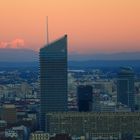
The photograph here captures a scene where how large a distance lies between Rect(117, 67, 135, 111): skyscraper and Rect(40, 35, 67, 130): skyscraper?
7.57 m

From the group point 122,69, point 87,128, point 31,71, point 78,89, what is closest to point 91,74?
point 31,71

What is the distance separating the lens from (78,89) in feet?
202

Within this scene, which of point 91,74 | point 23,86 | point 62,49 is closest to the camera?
point 62,49

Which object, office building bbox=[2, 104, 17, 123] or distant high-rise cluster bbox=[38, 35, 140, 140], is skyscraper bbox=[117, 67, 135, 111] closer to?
distant high-rise cluster bbox=[38, 35, 140, 140]

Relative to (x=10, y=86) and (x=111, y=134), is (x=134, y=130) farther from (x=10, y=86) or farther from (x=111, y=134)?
(x=10, y=86)

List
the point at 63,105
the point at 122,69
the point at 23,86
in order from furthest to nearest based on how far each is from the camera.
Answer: the point at 23,86
the point at 122,69
the point at 63,105

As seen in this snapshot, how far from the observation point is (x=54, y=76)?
5256cm

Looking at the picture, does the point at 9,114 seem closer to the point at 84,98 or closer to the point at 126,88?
the point at 84,98

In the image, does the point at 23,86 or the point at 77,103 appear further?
the point at 23,86

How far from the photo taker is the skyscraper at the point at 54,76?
169 feet

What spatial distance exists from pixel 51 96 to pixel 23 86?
26903 mm

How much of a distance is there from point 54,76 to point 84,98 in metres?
7.03

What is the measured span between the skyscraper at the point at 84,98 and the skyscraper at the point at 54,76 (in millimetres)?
2874

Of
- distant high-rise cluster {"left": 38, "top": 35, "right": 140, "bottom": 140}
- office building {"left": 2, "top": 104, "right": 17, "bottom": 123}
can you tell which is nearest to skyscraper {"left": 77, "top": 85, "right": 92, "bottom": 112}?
distant high-rise cluster {"left": 38, "top": 35, "right": 140, "bottom": 140}
